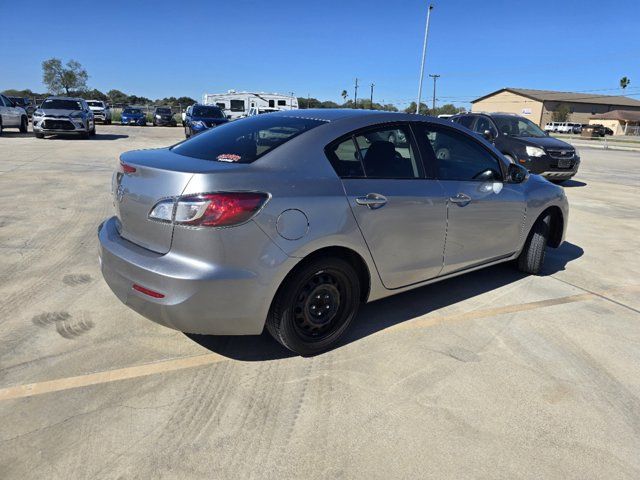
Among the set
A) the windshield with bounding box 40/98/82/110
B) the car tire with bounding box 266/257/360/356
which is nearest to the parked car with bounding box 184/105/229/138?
the windshield with bounding box 40/98/82/110

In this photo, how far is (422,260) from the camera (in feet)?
11.9

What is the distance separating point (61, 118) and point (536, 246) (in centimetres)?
1942

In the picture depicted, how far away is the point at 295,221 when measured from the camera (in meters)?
2.77

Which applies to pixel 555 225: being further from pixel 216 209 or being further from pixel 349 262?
pixel 216 209

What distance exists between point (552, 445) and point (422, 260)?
154cm

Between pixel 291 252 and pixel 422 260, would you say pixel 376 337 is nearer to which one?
pixel 422 260

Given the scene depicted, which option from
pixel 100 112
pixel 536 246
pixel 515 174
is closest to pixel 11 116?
pixel 100 112

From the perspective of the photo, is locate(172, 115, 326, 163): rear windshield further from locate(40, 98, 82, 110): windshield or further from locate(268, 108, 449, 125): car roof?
locate(40, 98, 82, 110): windshield

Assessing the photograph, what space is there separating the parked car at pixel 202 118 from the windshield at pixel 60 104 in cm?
456

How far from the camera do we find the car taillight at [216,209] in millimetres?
2566

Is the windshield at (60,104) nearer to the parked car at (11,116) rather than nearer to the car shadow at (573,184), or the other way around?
the parked car at (11,116)

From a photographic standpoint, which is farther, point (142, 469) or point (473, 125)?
point (473, 125)

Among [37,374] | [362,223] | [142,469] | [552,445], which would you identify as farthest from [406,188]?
[37,374]

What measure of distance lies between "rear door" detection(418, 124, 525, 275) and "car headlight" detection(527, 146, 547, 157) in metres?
7.69
